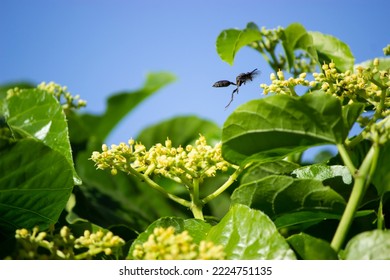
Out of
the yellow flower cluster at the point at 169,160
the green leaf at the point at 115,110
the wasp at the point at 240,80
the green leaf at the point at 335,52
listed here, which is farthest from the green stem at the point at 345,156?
the green leaf at the point at 115,110

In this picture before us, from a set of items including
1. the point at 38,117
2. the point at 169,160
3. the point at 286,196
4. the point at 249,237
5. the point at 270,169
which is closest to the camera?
the point at 249,237

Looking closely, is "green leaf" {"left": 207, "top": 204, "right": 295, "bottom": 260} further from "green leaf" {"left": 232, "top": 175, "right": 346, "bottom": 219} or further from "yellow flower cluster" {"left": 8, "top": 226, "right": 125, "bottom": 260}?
"yellow flower cluster" {"left": 8, "top": 226, "right": 125, "bottom": 260}

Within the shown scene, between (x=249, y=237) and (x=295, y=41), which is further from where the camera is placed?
(x=295, y=41)

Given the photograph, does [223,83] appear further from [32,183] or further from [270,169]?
[32,183]

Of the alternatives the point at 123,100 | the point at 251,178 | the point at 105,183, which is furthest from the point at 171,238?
the point at 123,100

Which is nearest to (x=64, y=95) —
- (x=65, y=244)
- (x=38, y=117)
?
(x=38, y=117)

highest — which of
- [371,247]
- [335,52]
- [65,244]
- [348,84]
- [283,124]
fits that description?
[335,52]

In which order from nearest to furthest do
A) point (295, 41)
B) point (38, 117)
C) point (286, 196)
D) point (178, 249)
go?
point (178, 249), point (286, 196), point (38, 117), point (295, 41)
